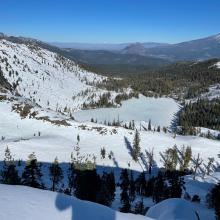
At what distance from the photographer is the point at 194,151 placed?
19688cm

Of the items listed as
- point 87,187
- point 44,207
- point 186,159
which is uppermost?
point 44,207

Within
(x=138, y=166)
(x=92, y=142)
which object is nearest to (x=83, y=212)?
(x=138, y=166)

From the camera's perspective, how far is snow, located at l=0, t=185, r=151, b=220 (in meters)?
22.8

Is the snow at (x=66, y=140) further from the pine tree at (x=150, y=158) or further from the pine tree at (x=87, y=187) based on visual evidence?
the pine tree at (x=87, y=187)

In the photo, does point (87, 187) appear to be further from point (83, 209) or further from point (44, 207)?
point (44, 207)

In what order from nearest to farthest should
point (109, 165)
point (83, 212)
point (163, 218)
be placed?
point (83, 212) < point (163, 218) < point (109, 165)

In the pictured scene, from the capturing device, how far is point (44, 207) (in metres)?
24.2

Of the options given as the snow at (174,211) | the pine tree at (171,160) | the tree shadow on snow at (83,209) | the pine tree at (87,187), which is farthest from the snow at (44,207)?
the pine tree at (171,160)

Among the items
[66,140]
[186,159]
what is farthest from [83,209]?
[66,140]

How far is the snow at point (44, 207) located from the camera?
2283 cm

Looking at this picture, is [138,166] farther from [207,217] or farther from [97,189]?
[207,217]

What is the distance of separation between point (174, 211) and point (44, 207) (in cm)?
2498

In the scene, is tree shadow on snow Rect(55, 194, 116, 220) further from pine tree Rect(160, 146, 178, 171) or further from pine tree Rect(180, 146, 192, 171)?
pine tree Rect(180, 146, 192, 171)

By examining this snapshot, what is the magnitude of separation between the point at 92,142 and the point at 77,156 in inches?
1001
